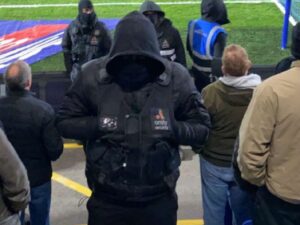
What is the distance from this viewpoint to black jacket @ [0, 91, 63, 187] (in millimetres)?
4305

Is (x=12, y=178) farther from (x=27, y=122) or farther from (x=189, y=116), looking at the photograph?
(x=189, y=116)

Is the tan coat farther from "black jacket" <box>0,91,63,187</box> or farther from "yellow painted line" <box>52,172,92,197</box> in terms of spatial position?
"yellow painted line" <box>52,172,92,197</box>

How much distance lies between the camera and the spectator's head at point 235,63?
14.0 feet

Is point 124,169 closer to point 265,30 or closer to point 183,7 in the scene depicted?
point 265,30

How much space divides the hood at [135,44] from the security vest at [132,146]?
110 millimetres

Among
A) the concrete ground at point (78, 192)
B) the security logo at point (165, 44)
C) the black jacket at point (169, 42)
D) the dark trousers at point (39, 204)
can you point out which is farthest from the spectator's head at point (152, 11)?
the dark trousers at point (39, 204)

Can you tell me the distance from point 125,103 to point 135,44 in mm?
311

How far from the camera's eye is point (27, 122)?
4305mm

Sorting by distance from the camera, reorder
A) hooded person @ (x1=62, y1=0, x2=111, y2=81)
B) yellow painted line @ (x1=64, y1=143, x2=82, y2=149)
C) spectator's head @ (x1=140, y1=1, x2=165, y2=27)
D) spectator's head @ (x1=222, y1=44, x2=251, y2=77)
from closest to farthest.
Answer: spectator's head @ (x1=222, y1=44, x2=251, y2=77), spectator's head @ (x1=140, y1=1, x2=165, y2=27), yellow painted line @ (x1=64, y1=143, x2=82, y2=149), hooded person @ (x1=62, y1=0, x2=111, y2=81)

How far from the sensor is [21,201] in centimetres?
355

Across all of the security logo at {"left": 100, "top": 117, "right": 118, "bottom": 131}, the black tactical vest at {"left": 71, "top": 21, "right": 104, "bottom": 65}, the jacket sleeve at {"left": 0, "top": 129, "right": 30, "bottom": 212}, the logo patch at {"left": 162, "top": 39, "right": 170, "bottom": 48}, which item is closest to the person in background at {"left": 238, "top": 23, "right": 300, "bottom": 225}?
the security logo at {"left": 100, "top": 117, "right": 118, "bottom": 131}

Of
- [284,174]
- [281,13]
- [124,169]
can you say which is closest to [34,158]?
[124,169]

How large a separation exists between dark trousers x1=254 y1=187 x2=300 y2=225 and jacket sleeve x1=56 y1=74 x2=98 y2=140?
100cm

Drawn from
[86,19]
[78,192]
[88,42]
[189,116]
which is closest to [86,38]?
[88,42]
